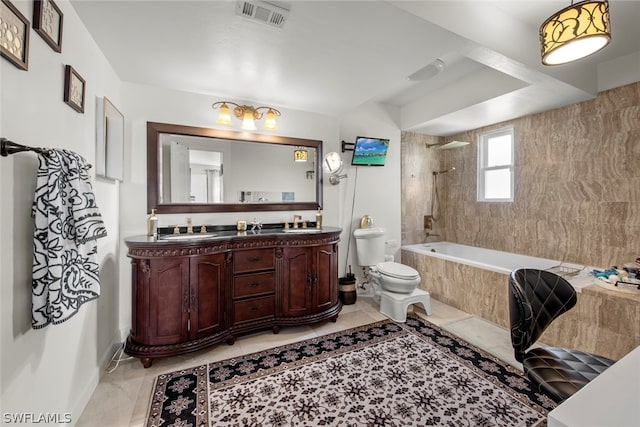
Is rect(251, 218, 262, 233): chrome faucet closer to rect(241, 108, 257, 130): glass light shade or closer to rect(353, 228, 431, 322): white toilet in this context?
rect(241, 108, 257, 130): glass light shade

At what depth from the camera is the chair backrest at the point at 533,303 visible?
1.35 metres

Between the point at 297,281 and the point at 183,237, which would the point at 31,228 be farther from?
the point at 297,281

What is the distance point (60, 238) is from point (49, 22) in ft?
3.37

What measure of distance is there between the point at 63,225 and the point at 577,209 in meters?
4.22

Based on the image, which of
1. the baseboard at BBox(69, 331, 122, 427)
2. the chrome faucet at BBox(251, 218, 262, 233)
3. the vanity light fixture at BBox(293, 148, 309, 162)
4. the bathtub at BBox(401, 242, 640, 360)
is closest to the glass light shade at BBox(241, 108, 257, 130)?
the vanity light fixture at BBox(293, 148, 309, 162)

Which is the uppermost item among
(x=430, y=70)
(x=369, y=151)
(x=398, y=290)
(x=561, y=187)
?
(x=430, y=70)

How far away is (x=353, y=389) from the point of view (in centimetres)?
171

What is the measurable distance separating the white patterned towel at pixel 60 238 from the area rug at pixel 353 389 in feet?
3.02

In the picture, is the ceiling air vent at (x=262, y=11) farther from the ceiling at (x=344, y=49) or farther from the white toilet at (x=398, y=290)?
the white toilet at (x=398, y=290)

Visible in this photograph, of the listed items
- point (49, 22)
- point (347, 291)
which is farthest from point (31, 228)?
point (347, 291)

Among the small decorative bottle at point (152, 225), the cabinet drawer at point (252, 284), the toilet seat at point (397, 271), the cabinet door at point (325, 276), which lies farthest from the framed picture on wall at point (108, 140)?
the toilet seat at point (397, 271)

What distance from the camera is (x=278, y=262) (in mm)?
2443

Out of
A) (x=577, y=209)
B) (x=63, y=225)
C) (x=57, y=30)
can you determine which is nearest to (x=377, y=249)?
(x=577, y=209)

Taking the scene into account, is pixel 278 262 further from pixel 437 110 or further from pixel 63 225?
pixel 437 110
